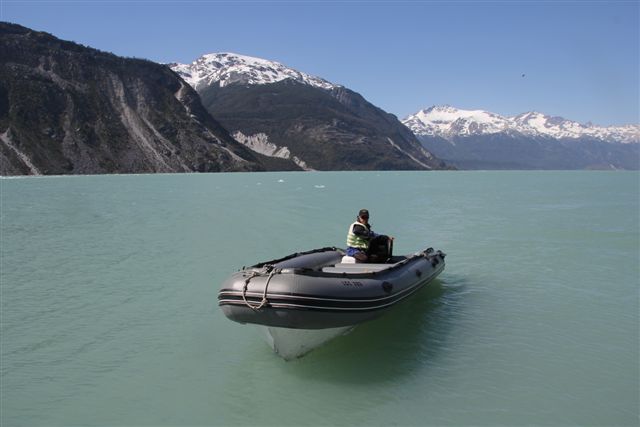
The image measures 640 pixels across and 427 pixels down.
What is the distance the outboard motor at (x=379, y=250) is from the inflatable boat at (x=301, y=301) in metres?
1.61

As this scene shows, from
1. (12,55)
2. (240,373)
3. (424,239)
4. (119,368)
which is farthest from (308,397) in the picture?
(12,55)

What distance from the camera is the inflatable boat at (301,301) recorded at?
25.9 ft

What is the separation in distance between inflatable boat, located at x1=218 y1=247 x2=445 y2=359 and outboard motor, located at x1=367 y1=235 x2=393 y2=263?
1615 mm

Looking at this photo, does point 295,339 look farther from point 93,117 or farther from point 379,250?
point 93,117

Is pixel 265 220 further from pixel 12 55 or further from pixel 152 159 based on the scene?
pixel 12 55

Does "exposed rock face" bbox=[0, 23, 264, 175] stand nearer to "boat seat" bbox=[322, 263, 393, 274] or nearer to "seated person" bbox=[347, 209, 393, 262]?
"seated person" bbox=[347, 209, 393, 262]

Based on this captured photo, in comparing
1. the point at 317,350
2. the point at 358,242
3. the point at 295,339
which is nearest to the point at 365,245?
the point at 358,242

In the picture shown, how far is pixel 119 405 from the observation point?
7.50 m

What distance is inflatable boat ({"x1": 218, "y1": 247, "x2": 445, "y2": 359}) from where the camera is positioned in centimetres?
789

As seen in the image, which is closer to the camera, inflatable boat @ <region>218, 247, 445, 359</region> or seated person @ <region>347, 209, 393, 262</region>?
inflatable boat @ <region>218, 247, 445, 359</region>

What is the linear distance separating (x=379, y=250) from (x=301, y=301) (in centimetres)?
389

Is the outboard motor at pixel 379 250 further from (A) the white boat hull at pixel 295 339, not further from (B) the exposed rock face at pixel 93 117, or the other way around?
(B) the exposed rock face at pixel 93 117

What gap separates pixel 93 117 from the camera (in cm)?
12319

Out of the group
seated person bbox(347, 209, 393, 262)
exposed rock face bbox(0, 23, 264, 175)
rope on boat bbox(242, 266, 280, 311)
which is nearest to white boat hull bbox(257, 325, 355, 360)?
rope on boat bbox(242, 266, 280, 311)
